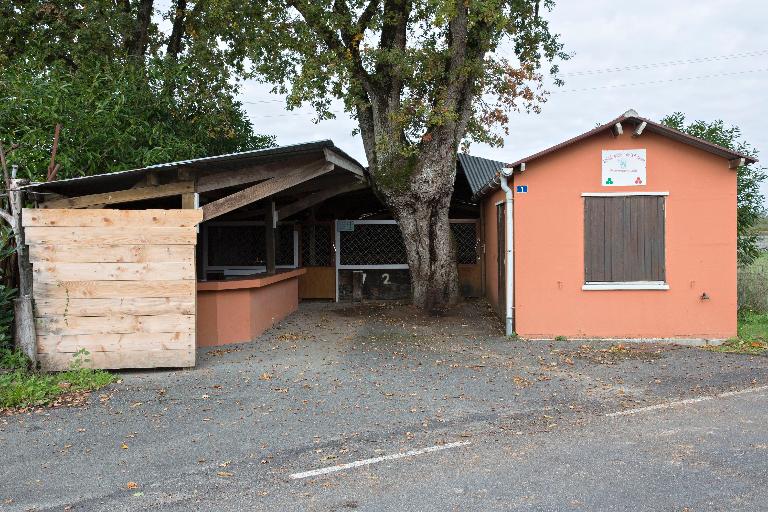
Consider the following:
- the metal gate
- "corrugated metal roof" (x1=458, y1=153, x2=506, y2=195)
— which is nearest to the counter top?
the metal gate

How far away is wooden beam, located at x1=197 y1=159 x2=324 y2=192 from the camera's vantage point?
877 cm

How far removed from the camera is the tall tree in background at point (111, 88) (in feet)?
36.9

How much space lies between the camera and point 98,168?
11.7 m

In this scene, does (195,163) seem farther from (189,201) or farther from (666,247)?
(666,247)

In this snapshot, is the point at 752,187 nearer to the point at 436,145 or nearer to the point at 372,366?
the point at 436,145

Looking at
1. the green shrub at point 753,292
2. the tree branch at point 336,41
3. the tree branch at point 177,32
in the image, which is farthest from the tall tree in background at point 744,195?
the tree branch at point 177,32

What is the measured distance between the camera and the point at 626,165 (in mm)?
9828

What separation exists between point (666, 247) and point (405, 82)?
6.24 meters

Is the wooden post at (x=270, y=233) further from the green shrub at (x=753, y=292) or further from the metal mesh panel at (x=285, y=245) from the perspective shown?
the green shrub at (x=753, y=292)

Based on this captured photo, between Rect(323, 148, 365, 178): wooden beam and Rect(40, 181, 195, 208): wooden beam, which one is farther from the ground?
Rect(323, 148, 365, 178): wooden beam

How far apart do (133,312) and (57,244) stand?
114 centimetres

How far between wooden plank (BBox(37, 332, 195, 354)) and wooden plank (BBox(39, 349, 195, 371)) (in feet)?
0.15

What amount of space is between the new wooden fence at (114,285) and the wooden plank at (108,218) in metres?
0.01

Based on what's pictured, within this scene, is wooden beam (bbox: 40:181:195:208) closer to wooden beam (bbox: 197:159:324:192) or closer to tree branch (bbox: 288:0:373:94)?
wooden beam (bbox: 197:159:324:192)
